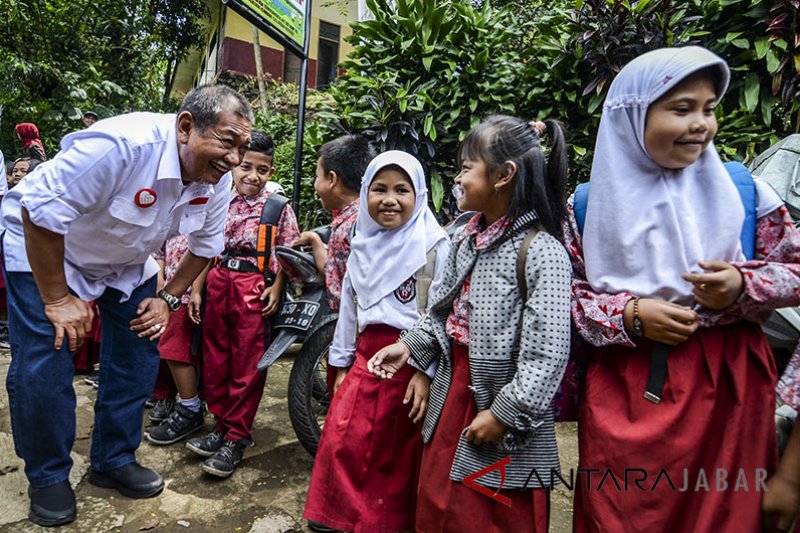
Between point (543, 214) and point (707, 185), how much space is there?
43cm

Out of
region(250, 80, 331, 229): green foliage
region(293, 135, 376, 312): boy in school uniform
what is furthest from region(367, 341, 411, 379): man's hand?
region(250, 80, 331, 229): green foliage

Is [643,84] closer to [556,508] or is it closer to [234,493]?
[556,508]

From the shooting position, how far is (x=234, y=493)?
237cm

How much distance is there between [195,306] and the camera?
2875 millimetres

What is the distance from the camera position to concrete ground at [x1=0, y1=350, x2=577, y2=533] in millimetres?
2115

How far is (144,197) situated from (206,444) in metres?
1.31

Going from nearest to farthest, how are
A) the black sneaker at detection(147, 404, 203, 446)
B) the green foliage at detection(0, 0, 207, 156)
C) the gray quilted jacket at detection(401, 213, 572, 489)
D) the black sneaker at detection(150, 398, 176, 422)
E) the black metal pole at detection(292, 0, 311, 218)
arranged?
the gray quilted jacket at detection(401, 213, 572, 489)
the black sneaker at detection(147, 404, 203, 446)
the black sneaker at detection(150, 398, 176, 422)
the black metal pole at detection(292, 0, 311, 218)
the green foliage at detection(0, 0, 207, 156)

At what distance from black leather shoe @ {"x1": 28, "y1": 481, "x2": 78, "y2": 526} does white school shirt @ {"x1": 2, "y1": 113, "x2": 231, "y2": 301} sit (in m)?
0.78

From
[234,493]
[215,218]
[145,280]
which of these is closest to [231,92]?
[215,218]

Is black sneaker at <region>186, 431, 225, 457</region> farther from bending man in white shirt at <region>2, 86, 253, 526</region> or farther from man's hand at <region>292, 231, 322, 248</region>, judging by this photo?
man's hand at <region>292, 231, 322, 248</region>

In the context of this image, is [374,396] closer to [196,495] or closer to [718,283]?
[196,495]

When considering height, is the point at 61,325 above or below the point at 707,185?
below

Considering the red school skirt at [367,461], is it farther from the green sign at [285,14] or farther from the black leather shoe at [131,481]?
the green sign at [285,14]

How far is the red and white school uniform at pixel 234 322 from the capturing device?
278 cm
